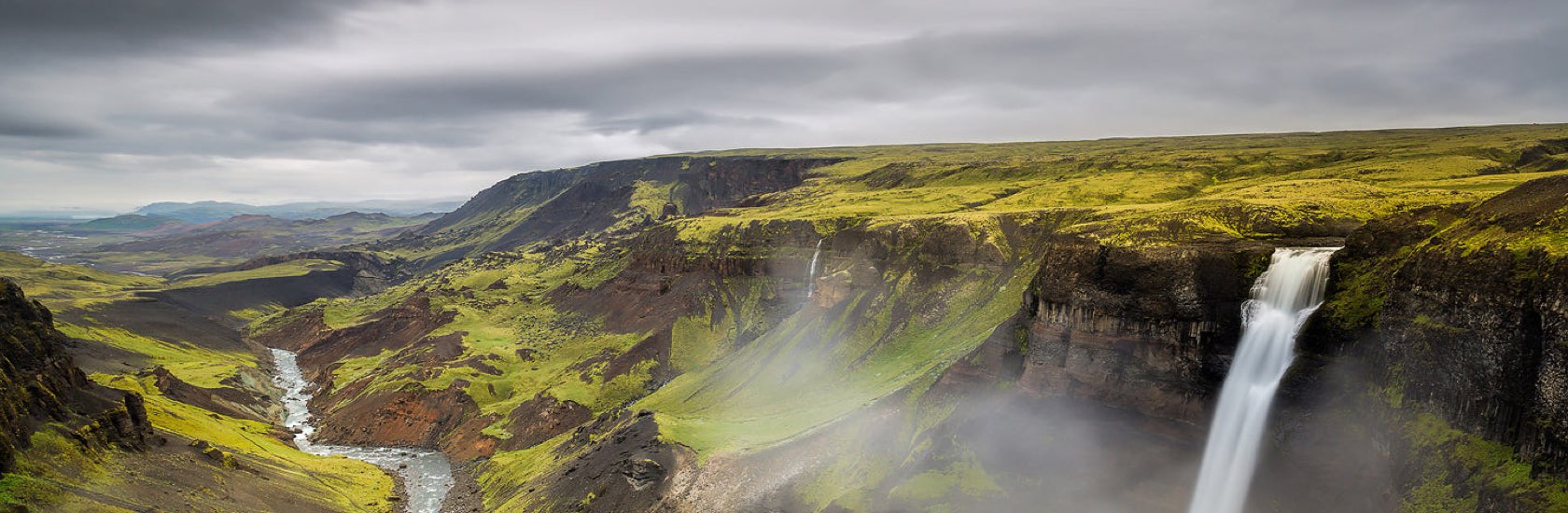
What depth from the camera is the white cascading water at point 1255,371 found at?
4600cm

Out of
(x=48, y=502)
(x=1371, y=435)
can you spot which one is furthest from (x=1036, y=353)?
(x=48, y=502)

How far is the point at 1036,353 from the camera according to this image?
6272cm

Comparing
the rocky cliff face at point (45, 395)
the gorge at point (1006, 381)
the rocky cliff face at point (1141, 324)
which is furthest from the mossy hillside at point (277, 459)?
the rocky cliff face at point (1141, 324)

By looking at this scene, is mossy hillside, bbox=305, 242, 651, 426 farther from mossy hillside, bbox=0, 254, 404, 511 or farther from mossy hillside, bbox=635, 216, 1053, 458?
mossy hillside, bbox=0, 254, 404, 511

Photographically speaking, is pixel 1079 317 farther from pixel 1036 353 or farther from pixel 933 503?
pixel 933 503

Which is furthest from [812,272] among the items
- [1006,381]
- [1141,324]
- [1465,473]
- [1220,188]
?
[1465,473]

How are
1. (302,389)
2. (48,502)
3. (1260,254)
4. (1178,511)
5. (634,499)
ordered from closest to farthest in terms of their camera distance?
1. (1178,511)
2. (1260,254)
3. (48,502)
4. (634,499)
5. (302,389)

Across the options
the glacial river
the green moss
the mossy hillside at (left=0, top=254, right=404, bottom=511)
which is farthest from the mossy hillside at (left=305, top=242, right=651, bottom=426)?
the green moss

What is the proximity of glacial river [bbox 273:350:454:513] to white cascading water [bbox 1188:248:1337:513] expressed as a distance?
3662 inches

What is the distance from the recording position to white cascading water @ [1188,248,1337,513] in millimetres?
46000

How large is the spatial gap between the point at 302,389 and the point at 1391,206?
640 ft

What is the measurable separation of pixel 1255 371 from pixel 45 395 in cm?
10757

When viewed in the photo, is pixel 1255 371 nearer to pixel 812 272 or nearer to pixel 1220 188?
pixel 1220 188

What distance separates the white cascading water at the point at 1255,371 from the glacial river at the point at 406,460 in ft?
305
